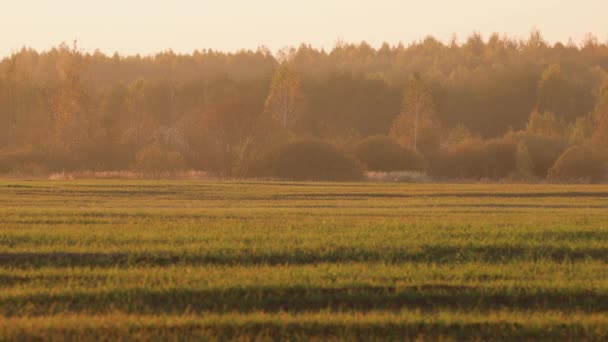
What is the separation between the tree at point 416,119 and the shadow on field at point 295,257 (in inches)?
2761

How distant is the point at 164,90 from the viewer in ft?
432

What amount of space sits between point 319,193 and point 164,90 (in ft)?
300

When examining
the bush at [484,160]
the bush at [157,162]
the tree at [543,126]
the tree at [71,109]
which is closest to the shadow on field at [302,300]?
the bush at [157,162]

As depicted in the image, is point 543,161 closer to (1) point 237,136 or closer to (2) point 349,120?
(1) point 237,136

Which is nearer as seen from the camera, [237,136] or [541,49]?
[237,136]

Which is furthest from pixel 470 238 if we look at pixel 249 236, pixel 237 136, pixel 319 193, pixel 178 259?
pixel 237 136

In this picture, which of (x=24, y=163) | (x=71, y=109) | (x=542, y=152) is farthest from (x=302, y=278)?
(x=71, y=109)

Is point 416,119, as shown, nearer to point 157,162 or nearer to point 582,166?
point 582,166

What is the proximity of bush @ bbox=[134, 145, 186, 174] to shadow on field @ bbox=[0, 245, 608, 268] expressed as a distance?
190ft

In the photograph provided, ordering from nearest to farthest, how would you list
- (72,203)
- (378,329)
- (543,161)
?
(378,329) → (72,203) → (543,161)

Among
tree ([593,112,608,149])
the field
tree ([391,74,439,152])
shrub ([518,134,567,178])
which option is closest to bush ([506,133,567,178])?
shrub ([518,134,567,178])

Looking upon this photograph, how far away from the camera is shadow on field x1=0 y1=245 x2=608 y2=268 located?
1599 centimetres

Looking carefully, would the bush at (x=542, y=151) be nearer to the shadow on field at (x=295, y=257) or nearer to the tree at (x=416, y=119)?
the tree at (x=416, y=119)

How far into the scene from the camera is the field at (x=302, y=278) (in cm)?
1127
